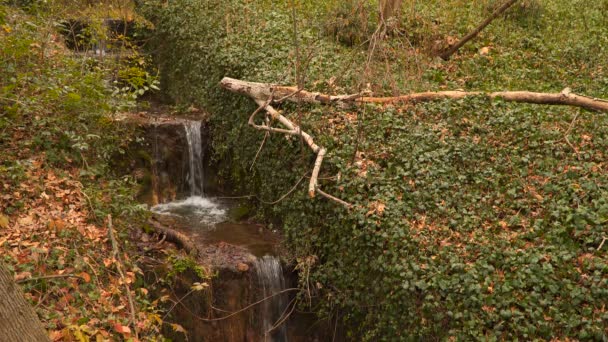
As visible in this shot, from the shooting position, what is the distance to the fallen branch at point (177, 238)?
8.04 meters

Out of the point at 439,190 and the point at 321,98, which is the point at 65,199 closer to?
the point at 321,98

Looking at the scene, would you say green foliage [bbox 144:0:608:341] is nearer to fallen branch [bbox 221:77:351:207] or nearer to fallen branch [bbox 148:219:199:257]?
fallen branch [bbox 221:77:351:207]

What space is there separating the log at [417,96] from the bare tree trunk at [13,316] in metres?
5.95

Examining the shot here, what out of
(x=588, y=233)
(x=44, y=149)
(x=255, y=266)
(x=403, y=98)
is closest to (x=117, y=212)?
(x=44, y=149)

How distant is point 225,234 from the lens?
9227 millimetres

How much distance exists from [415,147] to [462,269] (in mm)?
2490

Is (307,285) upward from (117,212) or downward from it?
downward

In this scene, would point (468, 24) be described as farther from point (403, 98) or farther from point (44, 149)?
point (44, 149)

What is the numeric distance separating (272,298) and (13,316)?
5.00m

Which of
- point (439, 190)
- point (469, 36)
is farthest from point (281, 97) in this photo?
point (469, 36)

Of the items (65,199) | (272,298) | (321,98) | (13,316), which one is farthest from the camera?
(321,98)

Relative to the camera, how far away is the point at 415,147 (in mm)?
8219

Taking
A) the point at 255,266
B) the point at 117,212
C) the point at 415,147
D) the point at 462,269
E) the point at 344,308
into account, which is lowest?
the point at 344,308

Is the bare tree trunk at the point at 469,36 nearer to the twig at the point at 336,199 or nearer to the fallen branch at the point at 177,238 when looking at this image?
the twig at the point at 336,199
